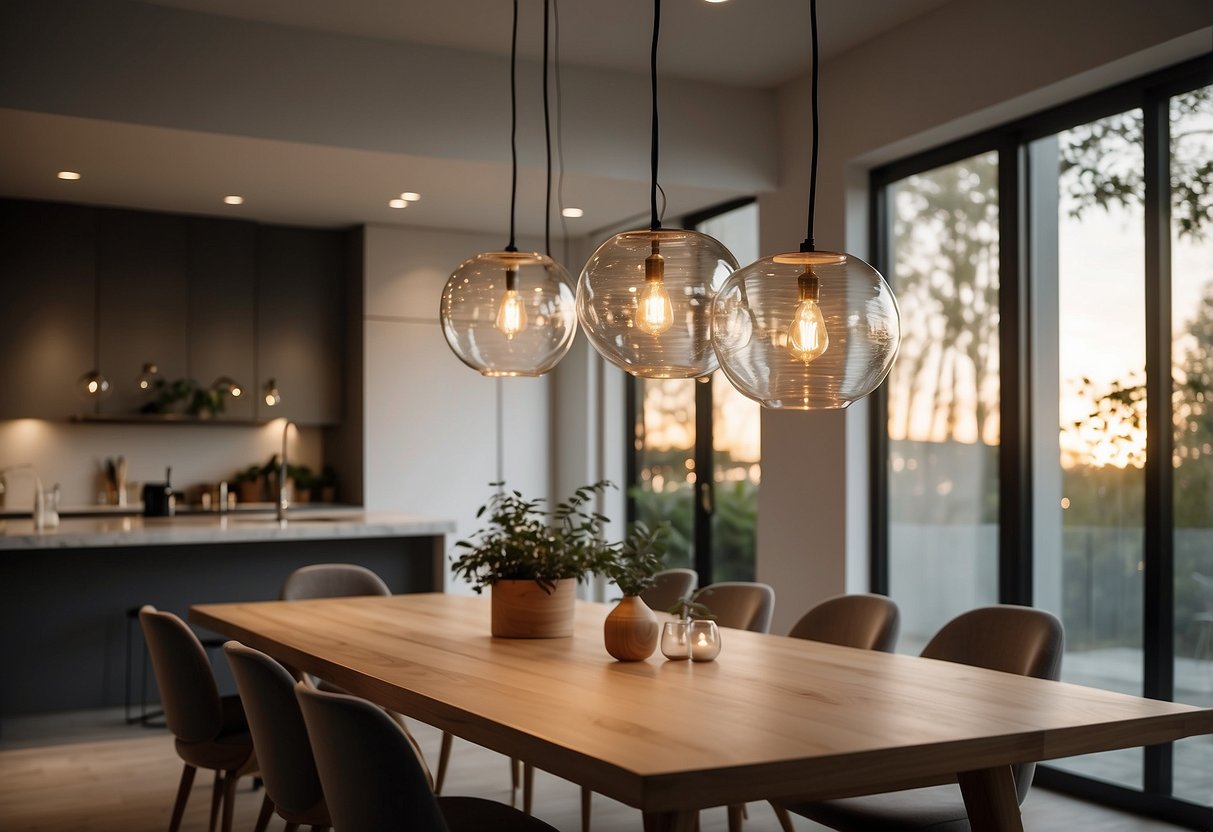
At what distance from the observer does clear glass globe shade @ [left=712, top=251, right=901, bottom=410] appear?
2.11m

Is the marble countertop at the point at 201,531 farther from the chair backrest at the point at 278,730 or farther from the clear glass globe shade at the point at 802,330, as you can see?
the clear glass globe shade at the point at 802,330

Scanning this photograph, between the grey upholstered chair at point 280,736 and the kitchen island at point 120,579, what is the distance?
2.71 m

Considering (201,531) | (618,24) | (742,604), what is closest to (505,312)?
(742,604)

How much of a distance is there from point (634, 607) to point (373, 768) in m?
0.82

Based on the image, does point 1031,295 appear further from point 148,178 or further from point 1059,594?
point 148,178

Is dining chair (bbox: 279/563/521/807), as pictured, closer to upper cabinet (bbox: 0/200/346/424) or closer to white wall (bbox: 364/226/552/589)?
white wall (bbox: 364/226/552/589)

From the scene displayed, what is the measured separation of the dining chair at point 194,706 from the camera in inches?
119

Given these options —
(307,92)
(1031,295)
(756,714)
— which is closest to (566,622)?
(756,714)

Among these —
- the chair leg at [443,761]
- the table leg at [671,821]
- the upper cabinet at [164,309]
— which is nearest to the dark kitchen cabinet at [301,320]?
the upper cabinet at [164,309]

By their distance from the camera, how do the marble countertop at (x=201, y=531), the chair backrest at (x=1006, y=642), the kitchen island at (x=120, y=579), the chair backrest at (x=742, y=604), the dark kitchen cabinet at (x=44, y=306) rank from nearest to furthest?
the chair backrest at (x=1006, y=642) < the chair backrest at (x=742, y=604) < the marble countertop at (x=201, y=531) < the kitchen island at (x=120, y=579) < the dark kitchen cabinet at (x=44, y=306)

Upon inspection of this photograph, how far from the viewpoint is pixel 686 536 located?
261 inches

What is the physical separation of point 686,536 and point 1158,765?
3026 millimetres

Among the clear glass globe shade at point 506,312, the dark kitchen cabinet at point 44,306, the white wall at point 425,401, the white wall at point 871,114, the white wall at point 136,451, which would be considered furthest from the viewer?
the white wall at point 425,401

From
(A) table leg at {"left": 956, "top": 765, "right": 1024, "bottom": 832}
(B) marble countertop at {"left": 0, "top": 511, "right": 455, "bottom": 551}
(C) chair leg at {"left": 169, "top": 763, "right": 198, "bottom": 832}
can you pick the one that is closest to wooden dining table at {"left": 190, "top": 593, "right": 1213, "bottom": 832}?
(A) table leg at {"left": 956, "top": 765, "right": 1024, "bottom": 832}
